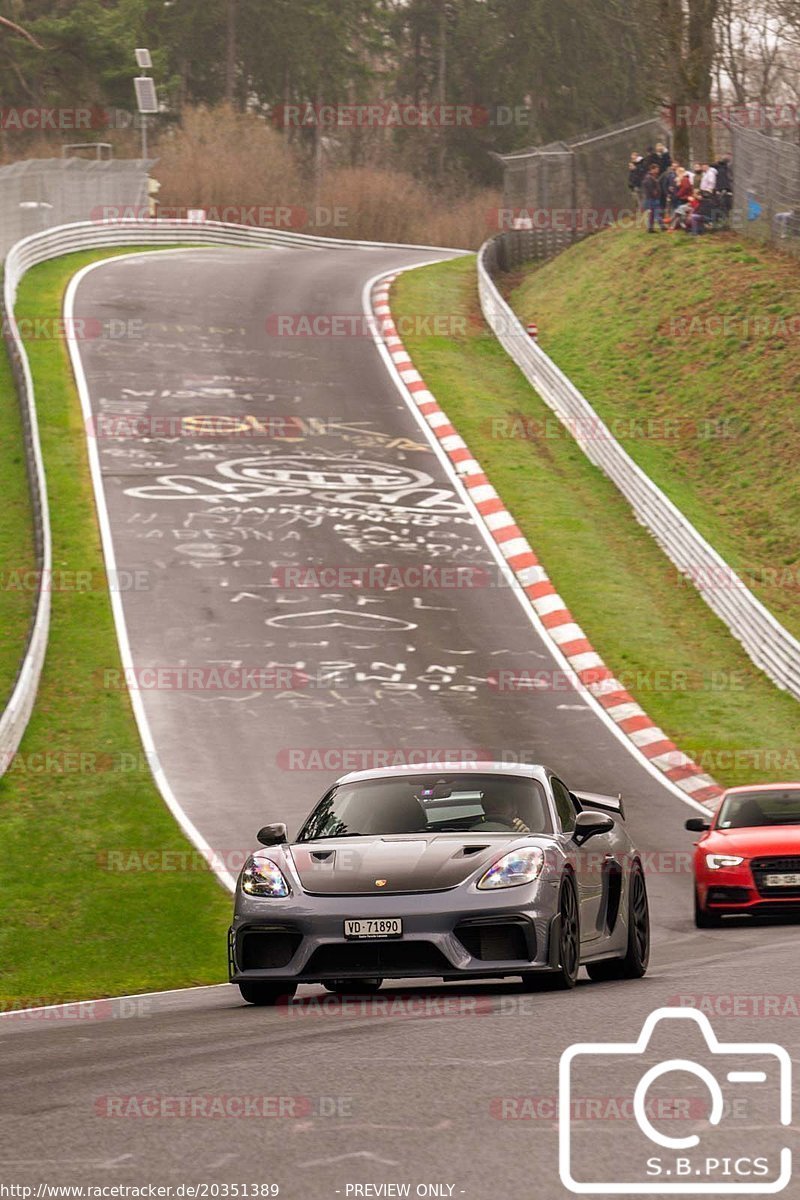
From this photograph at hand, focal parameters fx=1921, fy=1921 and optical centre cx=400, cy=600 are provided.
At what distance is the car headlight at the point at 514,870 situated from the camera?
390 inches

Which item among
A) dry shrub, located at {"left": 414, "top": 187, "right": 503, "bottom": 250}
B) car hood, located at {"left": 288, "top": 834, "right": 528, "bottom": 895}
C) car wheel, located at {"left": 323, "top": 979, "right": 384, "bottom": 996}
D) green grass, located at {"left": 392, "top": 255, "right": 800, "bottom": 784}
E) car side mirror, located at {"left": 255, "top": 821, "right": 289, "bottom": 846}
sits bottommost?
green grass, located at {"left": 392, "top": 255, "right": 800, "bottom": 784}

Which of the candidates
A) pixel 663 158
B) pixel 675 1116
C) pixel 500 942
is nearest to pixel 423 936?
pixel 500 942

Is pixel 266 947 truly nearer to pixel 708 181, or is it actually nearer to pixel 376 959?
Answer: pixel 376 959

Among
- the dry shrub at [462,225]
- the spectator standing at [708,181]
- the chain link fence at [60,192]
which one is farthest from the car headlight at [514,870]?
the dry shrub at [462,225]

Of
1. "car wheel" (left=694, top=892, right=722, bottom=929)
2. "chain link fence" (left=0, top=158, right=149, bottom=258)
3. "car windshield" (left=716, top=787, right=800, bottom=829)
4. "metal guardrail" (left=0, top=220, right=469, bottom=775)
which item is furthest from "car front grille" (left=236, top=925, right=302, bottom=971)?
"chain link fence" (left=0, top=158, right=149, bottom=258)

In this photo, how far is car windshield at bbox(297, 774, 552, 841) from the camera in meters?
10.8

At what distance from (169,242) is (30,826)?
4120 centimetres

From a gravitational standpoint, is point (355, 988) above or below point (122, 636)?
above

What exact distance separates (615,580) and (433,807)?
690 inches

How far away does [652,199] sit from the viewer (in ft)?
147

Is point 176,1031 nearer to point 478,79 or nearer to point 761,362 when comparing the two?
point 761,362

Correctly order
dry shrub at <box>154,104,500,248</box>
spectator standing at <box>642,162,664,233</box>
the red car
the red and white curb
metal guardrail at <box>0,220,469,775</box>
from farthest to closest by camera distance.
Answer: dry shrub at <box>154,104,500,248</box>, spectator standing at <box>642,162,664,233</box>, the red and white curb, metal guardrail at <box>0,220,469,775</box>, the red car

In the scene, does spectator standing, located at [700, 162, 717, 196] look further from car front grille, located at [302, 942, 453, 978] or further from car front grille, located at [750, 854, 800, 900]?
car front grille, located at [302, 942, 453, 978]

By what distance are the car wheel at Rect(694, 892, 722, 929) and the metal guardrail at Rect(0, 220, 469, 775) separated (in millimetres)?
7059
